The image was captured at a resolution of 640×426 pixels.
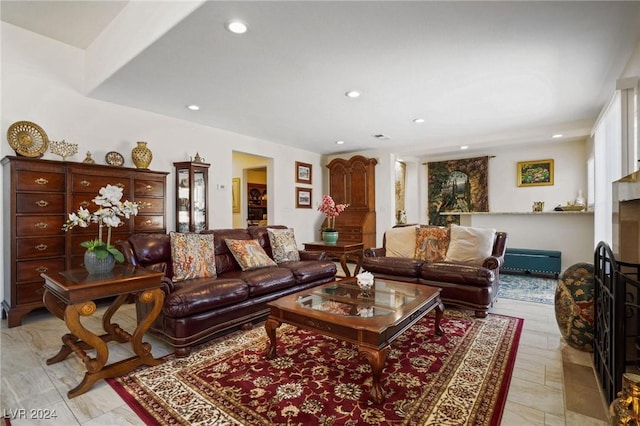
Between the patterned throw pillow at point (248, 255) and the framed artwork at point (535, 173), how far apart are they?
5744 mm

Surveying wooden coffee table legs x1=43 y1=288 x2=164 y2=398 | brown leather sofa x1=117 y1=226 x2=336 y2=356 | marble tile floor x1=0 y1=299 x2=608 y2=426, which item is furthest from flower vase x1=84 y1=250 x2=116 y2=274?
marble tile floor x1=0 y1=299 x2=608 y2=426

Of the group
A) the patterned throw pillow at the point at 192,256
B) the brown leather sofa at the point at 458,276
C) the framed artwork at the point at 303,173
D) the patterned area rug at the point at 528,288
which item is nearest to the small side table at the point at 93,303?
the patterned throw pillow at the point at 192,256

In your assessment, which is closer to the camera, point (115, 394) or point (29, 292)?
point (115, 394)

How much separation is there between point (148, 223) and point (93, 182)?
766mm

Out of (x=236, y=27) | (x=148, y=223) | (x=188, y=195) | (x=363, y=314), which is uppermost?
(x=236, y=27)

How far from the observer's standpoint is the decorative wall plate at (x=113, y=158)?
384 cm

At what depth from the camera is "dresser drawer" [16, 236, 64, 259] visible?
307 centimetres

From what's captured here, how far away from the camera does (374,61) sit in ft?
9.30

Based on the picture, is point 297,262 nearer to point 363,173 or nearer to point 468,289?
point 468,289

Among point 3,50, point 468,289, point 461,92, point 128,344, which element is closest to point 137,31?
point 3,50

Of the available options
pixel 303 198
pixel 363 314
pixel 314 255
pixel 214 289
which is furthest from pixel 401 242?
pixel 303 198

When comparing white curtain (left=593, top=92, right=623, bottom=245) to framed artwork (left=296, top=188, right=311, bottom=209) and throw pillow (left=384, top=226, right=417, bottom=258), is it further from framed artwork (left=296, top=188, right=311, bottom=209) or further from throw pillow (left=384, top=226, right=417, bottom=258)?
framed artwork (left=296, top=188, right=311, bottom=209)

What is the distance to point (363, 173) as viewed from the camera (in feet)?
22.5

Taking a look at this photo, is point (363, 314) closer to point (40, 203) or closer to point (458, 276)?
point (458, 276)
